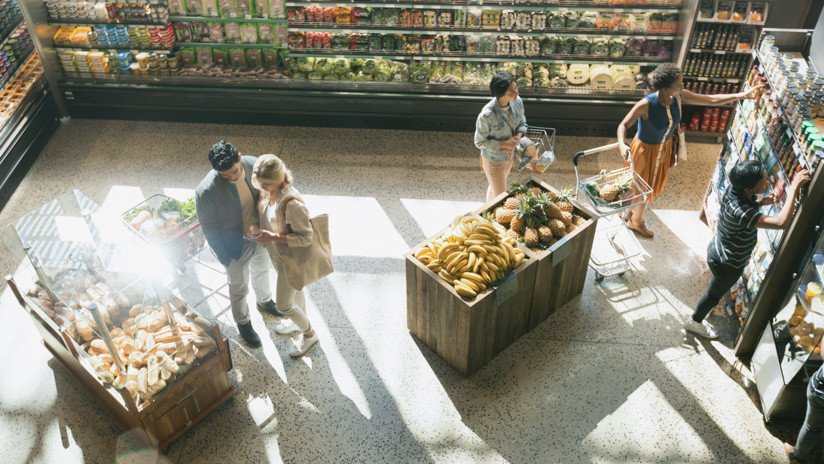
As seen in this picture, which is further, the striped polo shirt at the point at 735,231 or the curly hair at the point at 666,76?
the curly hair at the point at 666,76

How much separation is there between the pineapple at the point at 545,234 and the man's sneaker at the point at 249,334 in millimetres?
2430

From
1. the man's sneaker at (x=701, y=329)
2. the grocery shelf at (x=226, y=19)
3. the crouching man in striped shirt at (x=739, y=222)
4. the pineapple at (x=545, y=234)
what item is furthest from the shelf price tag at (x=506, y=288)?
the grocery shelf at (x=226, y=19)

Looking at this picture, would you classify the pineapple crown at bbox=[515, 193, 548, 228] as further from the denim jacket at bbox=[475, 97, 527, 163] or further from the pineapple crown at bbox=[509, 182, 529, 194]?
the denim jacket at bbox=[475, 97, 527, 163]

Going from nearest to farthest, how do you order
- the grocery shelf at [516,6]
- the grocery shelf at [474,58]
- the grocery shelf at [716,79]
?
the grocery shelf at [516,6]
the grocery shelf at [716,79]
the grocery shelf at [474,58]

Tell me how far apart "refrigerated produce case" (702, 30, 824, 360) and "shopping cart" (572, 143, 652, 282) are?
2.92 feet

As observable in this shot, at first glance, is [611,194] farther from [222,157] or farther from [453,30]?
[453,30]

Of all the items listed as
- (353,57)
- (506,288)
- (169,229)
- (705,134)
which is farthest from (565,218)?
(353,57)

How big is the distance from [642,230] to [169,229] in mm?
4325

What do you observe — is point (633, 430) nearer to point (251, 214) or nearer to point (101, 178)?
point (251, 214)

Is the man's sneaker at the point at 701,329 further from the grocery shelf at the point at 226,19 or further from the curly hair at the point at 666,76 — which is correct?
the grocery shelf at the point at 226,19

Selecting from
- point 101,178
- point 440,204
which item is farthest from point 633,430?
point 101,178

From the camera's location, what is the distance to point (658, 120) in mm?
5711

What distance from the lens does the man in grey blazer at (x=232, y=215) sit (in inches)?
178

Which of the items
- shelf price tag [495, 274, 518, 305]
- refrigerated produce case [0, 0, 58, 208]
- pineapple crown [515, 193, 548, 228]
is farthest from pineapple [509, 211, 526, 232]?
refrigerated produce case [0, 0, 58, 208]
